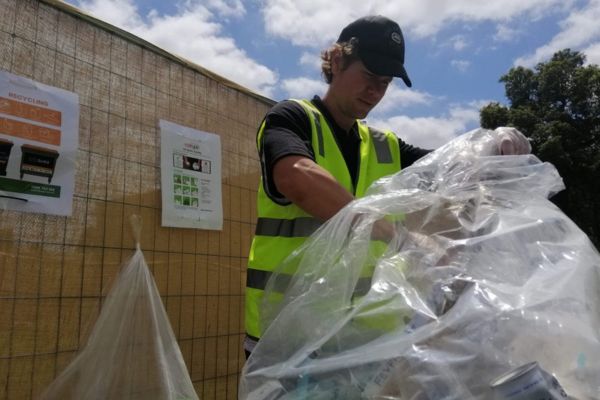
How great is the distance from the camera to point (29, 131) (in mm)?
2238

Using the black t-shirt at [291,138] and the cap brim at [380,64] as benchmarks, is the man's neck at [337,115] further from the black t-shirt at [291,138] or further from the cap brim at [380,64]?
the cap brim at [380,64]

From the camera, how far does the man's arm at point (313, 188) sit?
3.73ft

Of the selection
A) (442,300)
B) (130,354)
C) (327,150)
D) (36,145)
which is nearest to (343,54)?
(327,150)

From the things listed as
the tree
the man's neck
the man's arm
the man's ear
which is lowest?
the man's arm

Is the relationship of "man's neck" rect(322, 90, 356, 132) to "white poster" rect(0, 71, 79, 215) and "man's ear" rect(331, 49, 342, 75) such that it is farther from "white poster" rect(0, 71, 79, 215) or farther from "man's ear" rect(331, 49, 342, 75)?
"white poster" rect(0, 71, 79, 215)

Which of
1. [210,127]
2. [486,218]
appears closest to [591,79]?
[210,127]

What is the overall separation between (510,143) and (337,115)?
0.57 metres

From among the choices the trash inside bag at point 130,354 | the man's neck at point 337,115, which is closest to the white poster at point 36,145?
the trash inside bag at point 130,354

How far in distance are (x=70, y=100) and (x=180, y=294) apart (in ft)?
3.75

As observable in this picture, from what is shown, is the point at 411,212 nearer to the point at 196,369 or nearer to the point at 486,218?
the point at 486,218

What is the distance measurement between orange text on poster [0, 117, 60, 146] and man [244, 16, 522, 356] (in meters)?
1.32

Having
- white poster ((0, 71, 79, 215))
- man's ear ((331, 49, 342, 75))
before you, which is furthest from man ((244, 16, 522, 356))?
white poster ((0, 71, 79, 215))

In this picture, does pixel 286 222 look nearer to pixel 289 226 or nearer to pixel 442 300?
pixel 289 226

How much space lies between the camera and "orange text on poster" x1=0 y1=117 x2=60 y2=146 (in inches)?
85.5
